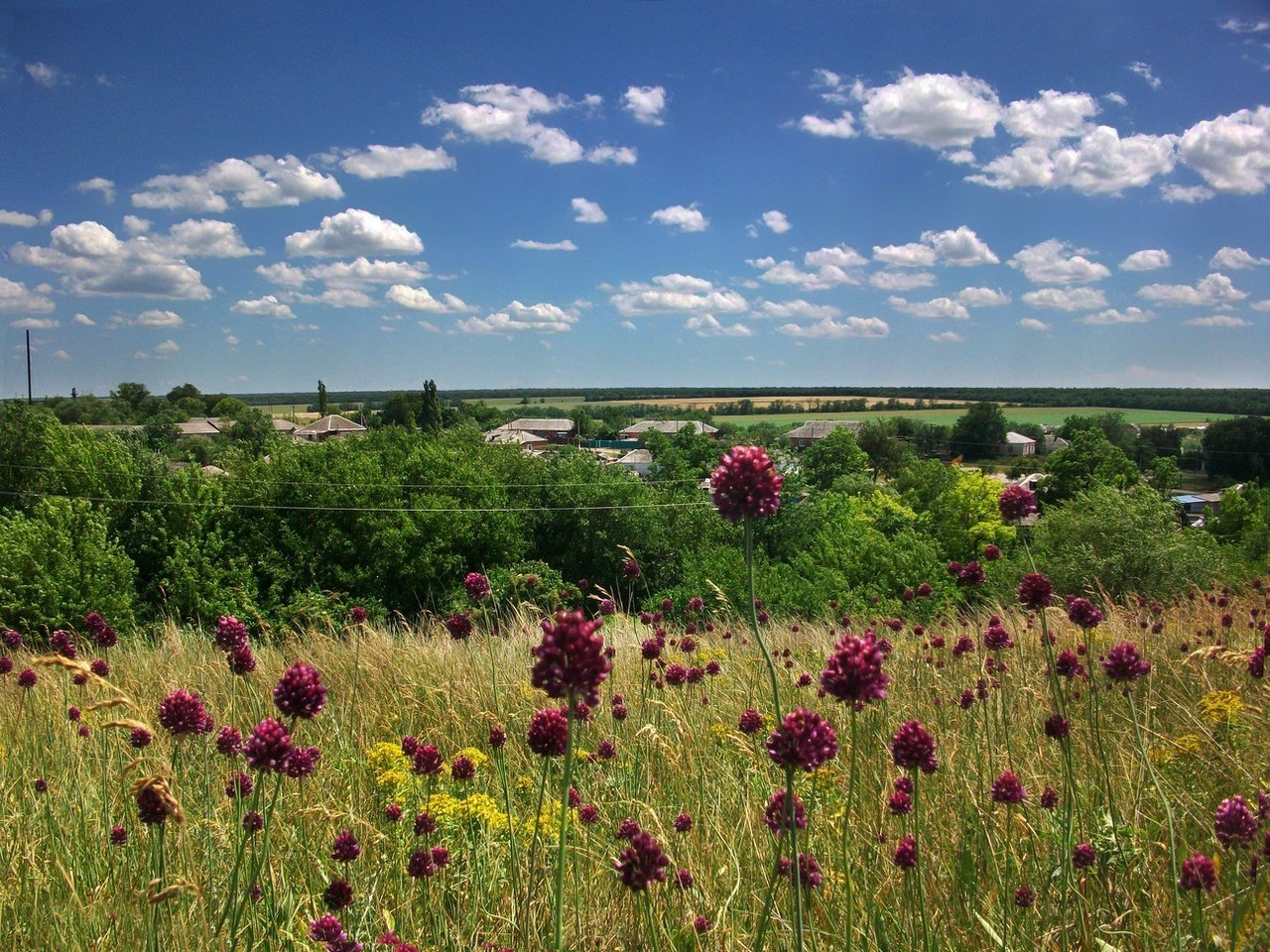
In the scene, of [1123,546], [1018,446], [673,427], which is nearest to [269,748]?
[1123,546]

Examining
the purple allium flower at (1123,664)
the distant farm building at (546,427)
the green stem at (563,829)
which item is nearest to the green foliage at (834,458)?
the distant farm building at (546,427)

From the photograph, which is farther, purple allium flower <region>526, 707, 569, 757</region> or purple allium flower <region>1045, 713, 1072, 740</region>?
purple allium flower <region>1045, 713, 1072, 740</region>

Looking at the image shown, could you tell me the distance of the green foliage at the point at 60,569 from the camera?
82.8ft

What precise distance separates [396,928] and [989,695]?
3184mm

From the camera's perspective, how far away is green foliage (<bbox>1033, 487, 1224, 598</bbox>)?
82.9ft

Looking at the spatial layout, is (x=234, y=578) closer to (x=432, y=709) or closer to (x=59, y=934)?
(x=432, y=709)

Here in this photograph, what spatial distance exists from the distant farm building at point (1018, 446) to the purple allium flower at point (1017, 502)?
72.9m

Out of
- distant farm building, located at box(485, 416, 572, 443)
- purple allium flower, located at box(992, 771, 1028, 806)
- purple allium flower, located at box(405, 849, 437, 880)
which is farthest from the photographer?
distant farm building, located at box(485, 416, 572, 443)

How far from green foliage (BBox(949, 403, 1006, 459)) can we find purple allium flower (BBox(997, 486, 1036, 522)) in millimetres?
71858

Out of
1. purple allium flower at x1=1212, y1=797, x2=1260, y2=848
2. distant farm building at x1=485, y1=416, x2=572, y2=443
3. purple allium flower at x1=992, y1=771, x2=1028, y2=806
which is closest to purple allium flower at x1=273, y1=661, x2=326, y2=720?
purple allium flower at x1=992, y1=771, x2=1028, y2=806

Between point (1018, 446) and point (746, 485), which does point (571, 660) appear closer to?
point (746, 485)

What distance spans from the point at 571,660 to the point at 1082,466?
2232 inches

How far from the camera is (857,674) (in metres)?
1.44

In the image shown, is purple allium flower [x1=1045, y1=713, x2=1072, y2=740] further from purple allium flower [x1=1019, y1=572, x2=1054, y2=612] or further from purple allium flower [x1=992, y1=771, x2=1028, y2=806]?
purple allium flower [x1=1019, y1=572, x2=1054, y2=612]
